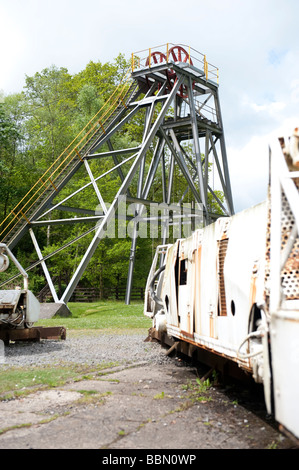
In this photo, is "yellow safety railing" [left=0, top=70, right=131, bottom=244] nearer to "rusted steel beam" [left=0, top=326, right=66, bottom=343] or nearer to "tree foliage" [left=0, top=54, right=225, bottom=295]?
"tree foliage" [left=0, top=54, right=225, bottom=295]

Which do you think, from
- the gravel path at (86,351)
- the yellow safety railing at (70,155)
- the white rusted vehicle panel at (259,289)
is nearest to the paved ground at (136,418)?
the white rusted vehicle panel at (259,289)

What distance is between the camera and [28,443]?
4.88 meters

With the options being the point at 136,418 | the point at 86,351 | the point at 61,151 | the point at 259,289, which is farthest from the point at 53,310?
the point at 61,151

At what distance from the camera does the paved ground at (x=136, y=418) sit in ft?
16.0

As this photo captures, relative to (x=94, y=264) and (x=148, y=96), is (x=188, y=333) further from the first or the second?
(x=94, y=264)

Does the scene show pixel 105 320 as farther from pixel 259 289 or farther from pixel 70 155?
pixel 259 289

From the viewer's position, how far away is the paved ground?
16.0 feet

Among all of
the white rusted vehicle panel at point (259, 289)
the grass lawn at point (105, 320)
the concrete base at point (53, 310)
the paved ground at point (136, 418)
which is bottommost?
the grass lawn at point (105, 320)

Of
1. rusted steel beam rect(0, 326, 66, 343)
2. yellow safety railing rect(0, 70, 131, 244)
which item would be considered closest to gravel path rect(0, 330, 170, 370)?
rusted steel beam rect(0, 326, 66, 343)

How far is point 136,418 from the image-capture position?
5797mm

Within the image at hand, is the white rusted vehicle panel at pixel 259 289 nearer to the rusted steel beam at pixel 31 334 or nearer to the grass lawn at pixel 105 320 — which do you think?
the rusted steel beam at pixel 31 334
